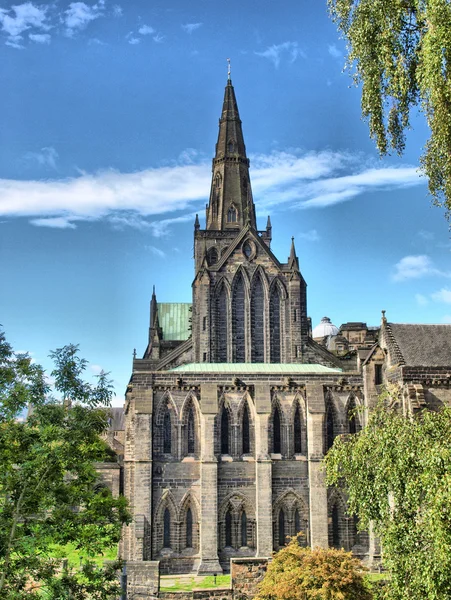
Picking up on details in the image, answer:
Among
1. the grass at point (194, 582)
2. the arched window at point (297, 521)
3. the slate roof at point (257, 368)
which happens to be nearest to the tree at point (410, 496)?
the grass at point (194, 582)

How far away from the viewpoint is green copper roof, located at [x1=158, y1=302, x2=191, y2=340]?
→ 5916 centimetres

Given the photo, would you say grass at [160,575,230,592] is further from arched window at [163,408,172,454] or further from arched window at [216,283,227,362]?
arched window at [216,283,227,362]

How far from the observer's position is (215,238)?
186 ft

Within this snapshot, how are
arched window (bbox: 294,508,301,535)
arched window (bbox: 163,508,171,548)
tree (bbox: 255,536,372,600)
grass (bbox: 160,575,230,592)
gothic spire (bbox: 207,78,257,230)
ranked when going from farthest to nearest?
gothic spire (bbox: 207,78,257,230), arched window (bbox: 294,508,301,535), arched window (bbox: 163,508,171,548), grass (bbox: 160,575,230,592), tree (bbox: 255,536,372,600)

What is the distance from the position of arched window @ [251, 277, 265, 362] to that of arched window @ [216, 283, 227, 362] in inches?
70.9

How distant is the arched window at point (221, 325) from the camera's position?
154 feet

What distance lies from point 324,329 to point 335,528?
43076 millimetres

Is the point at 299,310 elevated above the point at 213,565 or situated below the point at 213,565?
above

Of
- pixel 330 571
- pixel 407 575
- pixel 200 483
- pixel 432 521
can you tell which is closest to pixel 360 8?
pixel 432 521

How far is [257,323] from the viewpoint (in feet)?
156

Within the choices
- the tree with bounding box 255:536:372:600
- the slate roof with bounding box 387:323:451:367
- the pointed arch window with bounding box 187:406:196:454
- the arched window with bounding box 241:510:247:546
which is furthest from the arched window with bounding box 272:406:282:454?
the tree with bounding box 255:536:372:600

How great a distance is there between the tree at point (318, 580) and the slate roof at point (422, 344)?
1282cm

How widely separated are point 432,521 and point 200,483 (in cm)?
2398

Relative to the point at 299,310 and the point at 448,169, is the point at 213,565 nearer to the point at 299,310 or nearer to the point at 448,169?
the point at 299,310
